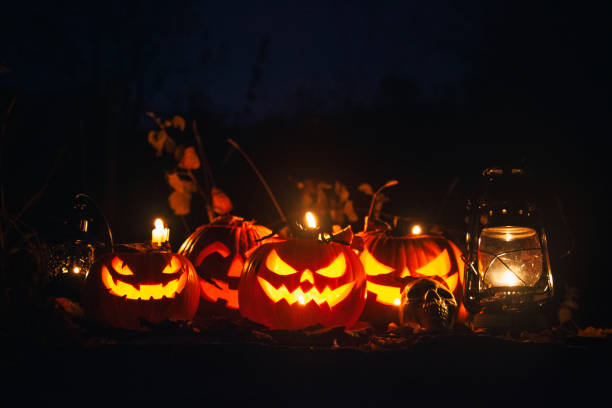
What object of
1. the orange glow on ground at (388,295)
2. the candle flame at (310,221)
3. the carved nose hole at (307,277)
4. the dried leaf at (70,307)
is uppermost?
the candle flame at (310,221)

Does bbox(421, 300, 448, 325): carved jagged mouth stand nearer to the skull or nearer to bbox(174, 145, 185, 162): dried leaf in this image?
the skull

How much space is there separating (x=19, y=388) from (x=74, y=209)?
1301 mm

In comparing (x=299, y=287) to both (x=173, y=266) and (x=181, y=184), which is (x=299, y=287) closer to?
(x=173, y=266)

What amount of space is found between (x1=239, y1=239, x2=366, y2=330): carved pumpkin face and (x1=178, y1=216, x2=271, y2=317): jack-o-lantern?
0.35 metres

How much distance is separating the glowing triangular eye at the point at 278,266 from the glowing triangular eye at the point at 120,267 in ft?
2.18

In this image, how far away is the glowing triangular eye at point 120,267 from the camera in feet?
8.56

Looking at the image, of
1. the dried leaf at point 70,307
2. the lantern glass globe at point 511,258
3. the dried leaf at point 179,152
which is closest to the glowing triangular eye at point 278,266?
the lantern glass globe at point 511,258

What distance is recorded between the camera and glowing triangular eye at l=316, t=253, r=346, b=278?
2.59 m

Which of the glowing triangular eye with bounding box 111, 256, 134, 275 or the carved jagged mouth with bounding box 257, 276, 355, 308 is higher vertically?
the glowing triangular eye with bounding box 111, 256, 134, 275

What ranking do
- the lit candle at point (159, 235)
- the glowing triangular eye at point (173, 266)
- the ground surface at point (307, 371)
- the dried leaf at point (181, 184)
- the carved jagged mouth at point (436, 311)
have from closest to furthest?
the ground surface at point (307, 371) → the carved jagged mouth at point (436, 311) → the glowing triangular eye at point (173, 266) → the lit candle at point (159, 235) → the dried leaf at point (181, 184)

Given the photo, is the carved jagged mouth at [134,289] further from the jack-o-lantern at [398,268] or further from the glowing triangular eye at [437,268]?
the glowing triangular eye at [437,268]

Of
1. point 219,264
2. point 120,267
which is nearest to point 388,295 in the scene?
point 219,264

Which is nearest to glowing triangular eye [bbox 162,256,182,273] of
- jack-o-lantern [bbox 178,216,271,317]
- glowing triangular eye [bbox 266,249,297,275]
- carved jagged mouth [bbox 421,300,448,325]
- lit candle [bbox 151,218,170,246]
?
lit candle [bbox 151,218,170,246]

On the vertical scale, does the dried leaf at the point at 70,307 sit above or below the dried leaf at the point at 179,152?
below
